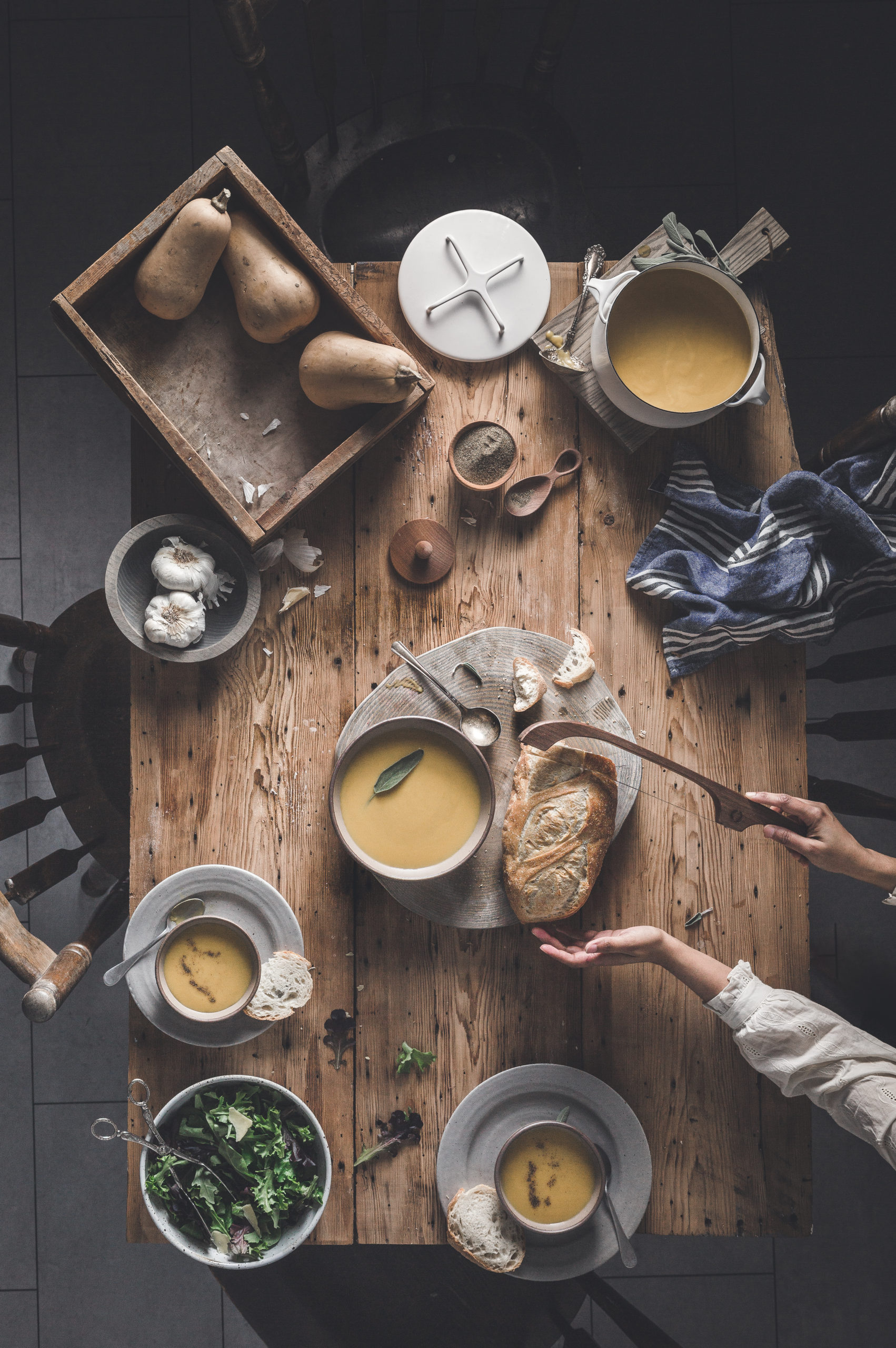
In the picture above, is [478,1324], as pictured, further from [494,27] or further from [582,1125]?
[494,27]

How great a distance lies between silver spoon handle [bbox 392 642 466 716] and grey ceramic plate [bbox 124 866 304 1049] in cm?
51

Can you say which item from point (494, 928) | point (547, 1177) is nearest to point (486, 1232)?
point (547, 1177)

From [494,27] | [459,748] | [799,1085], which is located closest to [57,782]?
[459,748]

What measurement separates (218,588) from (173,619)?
11cm

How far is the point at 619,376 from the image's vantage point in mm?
1572

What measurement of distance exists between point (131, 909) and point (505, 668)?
2.90ft

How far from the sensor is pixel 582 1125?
165 centimetres

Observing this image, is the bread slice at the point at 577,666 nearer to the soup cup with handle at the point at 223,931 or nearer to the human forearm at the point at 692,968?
the human forearm at the point at 692,968

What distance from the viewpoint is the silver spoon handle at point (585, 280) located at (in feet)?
5.44

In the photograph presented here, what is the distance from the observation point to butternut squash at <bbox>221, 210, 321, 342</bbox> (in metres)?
1.53

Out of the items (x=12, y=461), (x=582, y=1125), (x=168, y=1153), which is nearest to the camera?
(x=168, y=1153)

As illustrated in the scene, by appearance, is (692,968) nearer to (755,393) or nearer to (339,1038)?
(339,1038)

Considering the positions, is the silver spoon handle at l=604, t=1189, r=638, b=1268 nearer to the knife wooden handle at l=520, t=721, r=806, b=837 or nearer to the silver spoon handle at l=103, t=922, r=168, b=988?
the knife wooden handle at l=520, t=721, r=806, b=837

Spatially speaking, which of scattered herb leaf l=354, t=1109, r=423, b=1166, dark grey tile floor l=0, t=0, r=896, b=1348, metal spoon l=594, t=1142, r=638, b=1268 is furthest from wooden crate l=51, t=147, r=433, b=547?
metal spoon l=594, t=1142, r=638, b=1268
